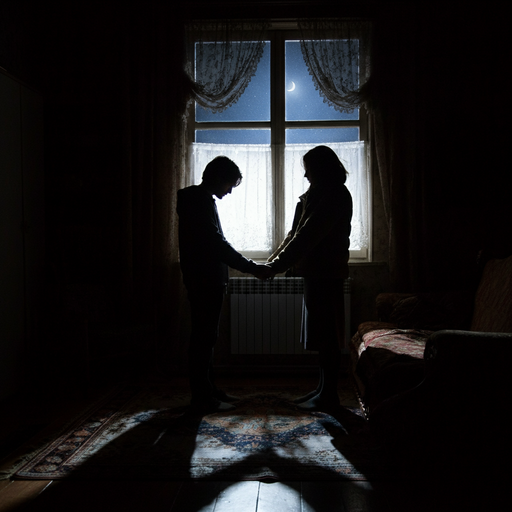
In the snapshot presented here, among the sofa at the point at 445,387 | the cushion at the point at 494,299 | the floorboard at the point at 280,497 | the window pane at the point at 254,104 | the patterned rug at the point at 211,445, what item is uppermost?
the window pane at the point at 254,104

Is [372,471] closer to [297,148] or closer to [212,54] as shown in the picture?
[297,148]

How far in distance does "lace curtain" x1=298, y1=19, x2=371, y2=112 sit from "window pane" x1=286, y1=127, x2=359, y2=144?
193mm

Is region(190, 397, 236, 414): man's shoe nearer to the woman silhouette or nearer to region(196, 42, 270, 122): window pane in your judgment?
the woman silhouette

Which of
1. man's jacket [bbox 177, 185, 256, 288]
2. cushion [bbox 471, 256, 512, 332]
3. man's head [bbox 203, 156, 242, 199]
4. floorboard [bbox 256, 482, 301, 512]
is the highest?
man's head [bbox 203, 156, 242, 199]

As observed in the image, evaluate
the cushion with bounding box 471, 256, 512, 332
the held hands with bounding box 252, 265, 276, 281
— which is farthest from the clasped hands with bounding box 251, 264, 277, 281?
the cushion with bounding box 471, 256, 512, 332

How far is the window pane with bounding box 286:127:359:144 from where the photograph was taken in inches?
146

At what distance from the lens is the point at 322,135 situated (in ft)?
12.2

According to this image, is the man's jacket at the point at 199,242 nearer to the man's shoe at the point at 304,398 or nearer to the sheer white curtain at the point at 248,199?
the man's shoe at the point at 304,398

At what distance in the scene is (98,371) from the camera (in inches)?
142

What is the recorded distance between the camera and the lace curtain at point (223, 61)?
3.60 m

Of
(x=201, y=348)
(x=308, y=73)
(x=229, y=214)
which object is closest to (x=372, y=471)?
(x=201, y=348)

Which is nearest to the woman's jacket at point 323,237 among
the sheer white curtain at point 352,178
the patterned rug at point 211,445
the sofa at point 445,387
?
the sofa at point 445,387

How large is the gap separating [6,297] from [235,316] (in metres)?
1.54

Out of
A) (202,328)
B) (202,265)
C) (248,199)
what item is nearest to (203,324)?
(202,328)
